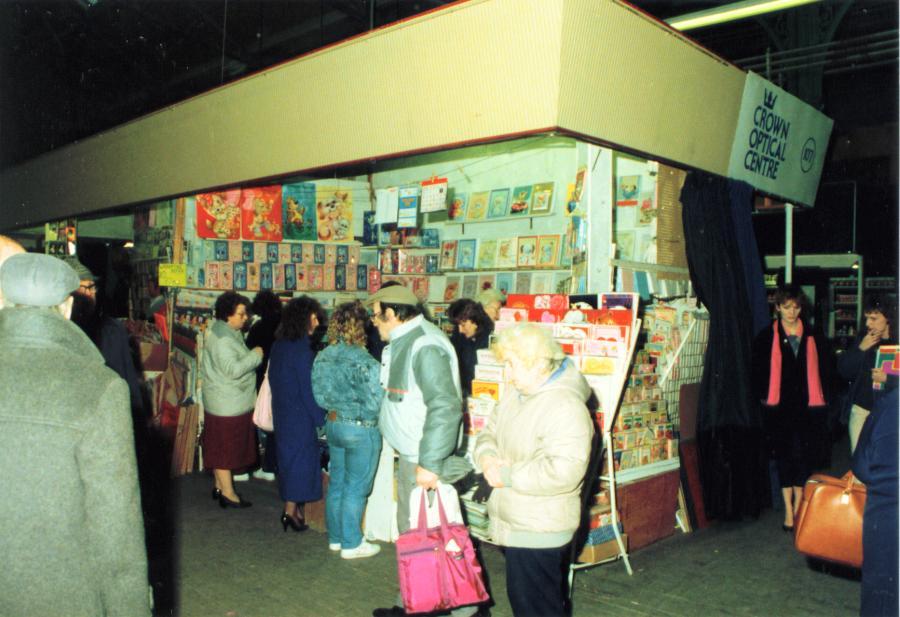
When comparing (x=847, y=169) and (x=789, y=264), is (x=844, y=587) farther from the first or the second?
(x=847, y=169)

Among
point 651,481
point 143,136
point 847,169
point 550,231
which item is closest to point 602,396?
point 651,481

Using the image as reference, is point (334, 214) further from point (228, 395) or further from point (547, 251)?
point (228, 395)

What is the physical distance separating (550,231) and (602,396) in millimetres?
3228

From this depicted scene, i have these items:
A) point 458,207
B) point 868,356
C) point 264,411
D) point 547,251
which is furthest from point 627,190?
point 264,411

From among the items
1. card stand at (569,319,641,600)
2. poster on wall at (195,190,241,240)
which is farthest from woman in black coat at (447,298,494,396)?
poster on wall at (195,190,241,240)

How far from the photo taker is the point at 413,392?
13.1 feet

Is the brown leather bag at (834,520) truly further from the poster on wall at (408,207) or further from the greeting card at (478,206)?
the greeting card at (478,206)

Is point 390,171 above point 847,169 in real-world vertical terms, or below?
below

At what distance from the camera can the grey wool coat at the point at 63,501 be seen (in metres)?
1.87

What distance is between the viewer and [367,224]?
8.31 metres

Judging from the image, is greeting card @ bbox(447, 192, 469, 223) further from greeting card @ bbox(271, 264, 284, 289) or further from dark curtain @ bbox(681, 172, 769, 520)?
dark curtain @ bbox(681, 172, 769, 520)

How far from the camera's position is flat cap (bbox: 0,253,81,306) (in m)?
1.98

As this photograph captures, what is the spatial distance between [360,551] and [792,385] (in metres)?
3.51

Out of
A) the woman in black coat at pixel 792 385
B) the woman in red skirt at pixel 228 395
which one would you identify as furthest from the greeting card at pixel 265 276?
the woman in black coat at pixel 792 385
